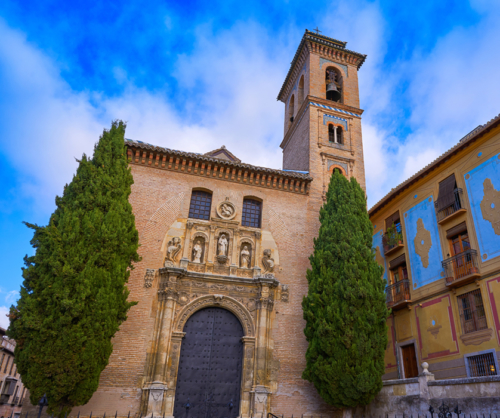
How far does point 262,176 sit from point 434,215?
7199 mm

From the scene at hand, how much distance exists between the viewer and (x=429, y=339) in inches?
615

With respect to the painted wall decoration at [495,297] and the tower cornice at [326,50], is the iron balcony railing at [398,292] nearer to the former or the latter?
the painted wall decoration at [495,297]

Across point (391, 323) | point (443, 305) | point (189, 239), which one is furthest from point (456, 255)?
point (189, 239)

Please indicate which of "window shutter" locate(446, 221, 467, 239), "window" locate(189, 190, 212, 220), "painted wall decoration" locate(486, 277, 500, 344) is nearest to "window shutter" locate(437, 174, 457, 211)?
"window shutter" locate(446, 221, 467, 239)

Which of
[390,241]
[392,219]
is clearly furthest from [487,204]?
[392,219]

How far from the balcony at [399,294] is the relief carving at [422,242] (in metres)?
1.29

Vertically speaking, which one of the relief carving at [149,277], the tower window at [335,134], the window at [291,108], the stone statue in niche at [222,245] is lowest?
the relief carving at [149,277]

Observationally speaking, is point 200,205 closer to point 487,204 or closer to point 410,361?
point 487,204

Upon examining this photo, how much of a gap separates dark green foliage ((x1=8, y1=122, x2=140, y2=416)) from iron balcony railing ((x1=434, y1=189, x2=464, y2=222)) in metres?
11.7

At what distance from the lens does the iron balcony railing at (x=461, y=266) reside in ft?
46.3

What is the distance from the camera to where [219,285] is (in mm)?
14344

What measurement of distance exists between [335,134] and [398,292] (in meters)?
7.63

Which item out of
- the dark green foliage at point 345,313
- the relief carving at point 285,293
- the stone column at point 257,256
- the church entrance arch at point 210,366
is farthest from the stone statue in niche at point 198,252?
the dark green foliage at point 345,313

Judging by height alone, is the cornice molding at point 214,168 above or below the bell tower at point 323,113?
below
